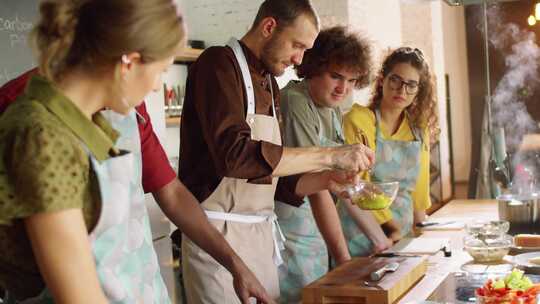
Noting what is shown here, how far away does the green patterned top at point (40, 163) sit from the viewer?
3.92ft

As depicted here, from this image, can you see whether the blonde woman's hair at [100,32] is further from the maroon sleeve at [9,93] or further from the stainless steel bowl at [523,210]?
the stainless steel bowl at [523,210]

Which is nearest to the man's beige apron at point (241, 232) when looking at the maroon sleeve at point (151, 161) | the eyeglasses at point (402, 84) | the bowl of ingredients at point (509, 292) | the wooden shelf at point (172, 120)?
the maroon sleeve at point (151, 161)

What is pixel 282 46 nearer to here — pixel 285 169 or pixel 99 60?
pixel 285 169

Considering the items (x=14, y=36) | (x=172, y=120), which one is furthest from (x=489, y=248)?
(x=172, y=120)

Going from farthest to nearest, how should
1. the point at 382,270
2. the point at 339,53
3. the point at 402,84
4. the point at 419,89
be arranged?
1. the point at 419,89
2. the point at 402,84
3. the point at 339,53
4. the point at 382,270

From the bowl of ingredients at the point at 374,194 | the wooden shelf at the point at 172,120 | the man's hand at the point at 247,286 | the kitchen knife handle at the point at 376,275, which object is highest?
the wooden shelf at the point at 172,120

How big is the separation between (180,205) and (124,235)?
Answer: 463 millimetres

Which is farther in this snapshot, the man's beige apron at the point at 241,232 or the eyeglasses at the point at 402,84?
the eyeglasses at the point at 402,84

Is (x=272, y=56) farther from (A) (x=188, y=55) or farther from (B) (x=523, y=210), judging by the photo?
(A) (x=188, y=55)

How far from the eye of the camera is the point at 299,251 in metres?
3.03

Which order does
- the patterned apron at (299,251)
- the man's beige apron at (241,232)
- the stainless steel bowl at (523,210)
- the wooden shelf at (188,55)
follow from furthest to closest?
the wooden shelf at (188,55)
the stainless steel bowl at (523,210)
the patterned apron at (299,251)
the man's beige apron at (241,232)

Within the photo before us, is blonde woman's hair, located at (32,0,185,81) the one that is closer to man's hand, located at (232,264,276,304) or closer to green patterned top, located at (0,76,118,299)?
green patterned top, located at (0,76,118,299)

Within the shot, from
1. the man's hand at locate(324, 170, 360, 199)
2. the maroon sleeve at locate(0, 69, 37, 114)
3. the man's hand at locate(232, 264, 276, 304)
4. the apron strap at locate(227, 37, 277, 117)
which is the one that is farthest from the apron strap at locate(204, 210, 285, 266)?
the maroon sleeve at locate(0, 69, 37, 114)

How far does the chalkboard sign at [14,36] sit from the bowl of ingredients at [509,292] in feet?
7.07
